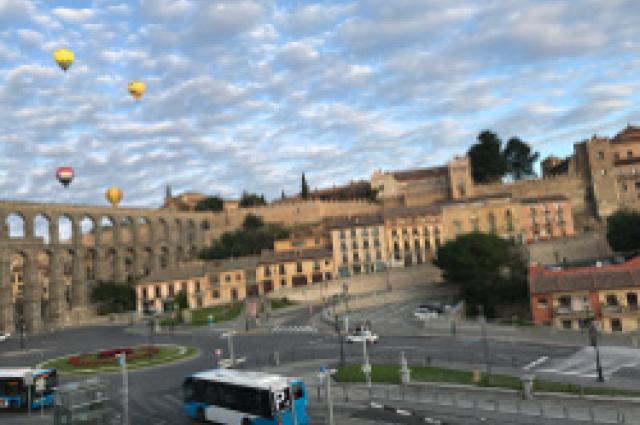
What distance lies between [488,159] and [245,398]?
10867 centimetres

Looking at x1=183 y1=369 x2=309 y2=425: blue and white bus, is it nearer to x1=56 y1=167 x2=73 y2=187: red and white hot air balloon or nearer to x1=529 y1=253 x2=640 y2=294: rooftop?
x1=529 y1=253 x2=640 y2=294: rooftop

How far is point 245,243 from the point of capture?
10906 centimetres

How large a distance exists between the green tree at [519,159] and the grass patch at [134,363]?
99.9 m

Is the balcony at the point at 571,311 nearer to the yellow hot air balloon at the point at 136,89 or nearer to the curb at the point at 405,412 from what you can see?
the curb at the point at 405,412

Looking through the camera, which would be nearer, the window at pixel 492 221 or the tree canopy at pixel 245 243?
the window at pixel 492 221

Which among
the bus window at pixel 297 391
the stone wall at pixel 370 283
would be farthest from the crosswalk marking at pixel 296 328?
the bus window at pixel 297 391

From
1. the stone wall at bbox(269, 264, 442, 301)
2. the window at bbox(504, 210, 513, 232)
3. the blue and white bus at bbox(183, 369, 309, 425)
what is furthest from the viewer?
the window at bbox(504, 210, 513, 232)

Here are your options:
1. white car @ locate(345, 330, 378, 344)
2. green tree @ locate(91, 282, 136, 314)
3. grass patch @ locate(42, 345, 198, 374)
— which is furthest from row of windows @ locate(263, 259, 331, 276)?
white car @ locate(345, 330, 378, 344)

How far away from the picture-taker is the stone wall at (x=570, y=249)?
79250mm

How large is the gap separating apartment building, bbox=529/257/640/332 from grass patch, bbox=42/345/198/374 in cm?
3376

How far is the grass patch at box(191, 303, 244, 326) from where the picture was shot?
219 feet

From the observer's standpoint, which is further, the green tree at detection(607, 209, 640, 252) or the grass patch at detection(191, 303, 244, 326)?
the green tree at detection(607, 209, 640, 252)

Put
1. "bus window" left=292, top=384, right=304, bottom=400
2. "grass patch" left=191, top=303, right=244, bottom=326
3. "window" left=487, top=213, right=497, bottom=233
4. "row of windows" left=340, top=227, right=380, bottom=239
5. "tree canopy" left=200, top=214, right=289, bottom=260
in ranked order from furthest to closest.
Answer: "tree canopy" left=200, top=214, right=289, bottom=260, "row of windows" left=340, top=227, right=380, bottom=239, "window" left=487, top=213, right=497, bottom=233, "grass patch" left=191, top=303, right=244, bottom=326, "bus window" left=292, top=384, right=304, bottom=400

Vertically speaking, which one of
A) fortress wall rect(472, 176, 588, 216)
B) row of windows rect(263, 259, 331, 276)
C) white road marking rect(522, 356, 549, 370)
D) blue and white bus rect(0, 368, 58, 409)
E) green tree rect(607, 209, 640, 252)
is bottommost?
white road marking rect(522, 356, 549, 370)
